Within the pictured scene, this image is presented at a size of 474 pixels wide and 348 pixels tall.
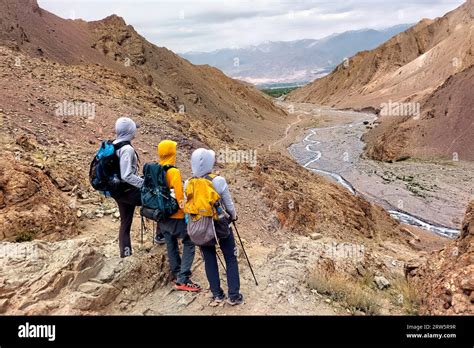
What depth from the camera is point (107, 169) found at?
503 centimetres

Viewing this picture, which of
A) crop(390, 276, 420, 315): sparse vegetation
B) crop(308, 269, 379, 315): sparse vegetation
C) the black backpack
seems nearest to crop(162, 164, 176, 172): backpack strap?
the black backpack

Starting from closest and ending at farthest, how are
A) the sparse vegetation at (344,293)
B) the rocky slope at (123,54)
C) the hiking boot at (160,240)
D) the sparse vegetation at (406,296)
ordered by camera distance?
1. the sparse vegetation at (344,293)
2. the sparse vegetation at (406,296)
3. the hiking boot at (160,240)
4. the rocky slope at (123,54)

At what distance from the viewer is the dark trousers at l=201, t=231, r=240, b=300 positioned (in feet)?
16.0

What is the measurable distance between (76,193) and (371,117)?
189 feet

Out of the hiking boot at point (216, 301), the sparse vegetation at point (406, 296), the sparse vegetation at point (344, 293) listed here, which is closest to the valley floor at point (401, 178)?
the sparse vegetation at point (406, 296)

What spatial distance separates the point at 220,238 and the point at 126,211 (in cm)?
145

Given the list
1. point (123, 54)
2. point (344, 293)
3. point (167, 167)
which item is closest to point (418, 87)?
point (123, 54)

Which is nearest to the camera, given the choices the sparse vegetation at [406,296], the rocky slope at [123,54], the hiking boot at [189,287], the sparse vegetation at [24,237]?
the hiking boot at [189,287]

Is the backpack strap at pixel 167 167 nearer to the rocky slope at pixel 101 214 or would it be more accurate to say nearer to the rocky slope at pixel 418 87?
the rocky slope at pixel 101 214

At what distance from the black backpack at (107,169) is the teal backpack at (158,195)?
414 millimetres

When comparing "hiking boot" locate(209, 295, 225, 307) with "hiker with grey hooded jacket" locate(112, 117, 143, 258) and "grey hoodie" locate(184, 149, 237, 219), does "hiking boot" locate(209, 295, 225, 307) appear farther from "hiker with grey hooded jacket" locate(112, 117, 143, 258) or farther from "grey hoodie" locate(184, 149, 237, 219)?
"hiker with grey hooded jacket" locate(112, 117, 143, 258)

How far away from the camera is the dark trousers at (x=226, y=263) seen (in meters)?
4.87
